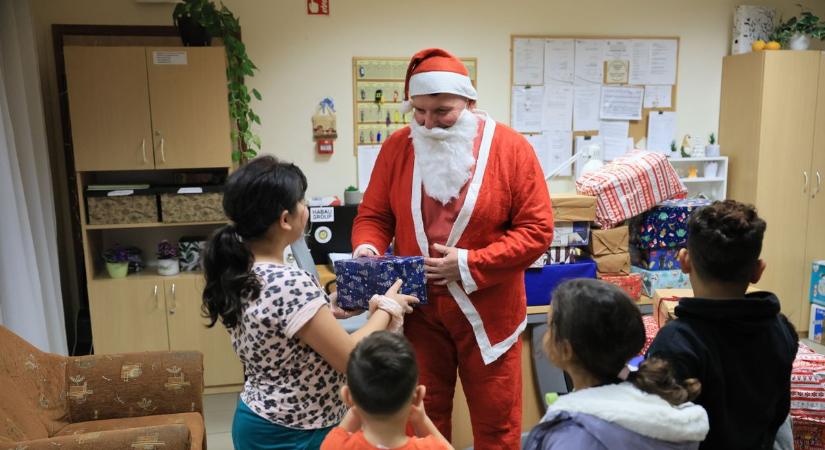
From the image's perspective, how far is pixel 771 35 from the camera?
13.1 ft

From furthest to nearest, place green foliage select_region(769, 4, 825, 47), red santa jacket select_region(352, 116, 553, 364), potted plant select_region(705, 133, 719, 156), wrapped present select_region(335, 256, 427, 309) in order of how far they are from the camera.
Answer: potted plant select_region(705, 133, 719, 156)
green foliage select_region(769, 4, 825, 47)
red santa jacket select_region(352, 116, 553, 364)
wrapped present select_region(335, 256, 427, 309)

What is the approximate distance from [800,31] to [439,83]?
3102 mm

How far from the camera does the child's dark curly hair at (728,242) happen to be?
4.09 ft

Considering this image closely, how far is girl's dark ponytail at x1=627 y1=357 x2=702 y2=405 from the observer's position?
1083mm

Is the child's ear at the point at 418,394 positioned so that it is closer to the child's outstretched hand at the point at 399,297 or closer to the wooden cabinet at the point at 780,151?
the child's outstretched hand at the point at 399,297

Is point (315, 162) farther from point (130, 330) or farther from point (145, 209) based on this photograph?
point (130, 330)

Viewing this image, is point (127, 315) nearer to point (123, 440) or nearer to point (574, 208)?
point (123, 440)

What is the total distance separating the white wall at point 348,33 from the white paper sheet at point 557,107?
0.83ft

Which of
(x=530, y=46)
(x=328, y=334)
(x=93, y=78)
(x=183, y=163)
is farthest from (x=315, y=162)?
(x=328, y=334)

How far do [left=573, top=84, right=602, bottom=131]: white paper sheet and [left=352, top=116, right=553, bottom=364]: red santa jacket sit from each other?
6.82ft

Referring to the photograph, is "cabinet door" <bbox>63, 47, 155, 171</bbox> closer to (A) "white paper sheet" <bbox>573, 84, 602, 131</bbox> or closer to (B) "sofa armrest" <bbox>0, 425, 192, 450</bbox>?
(B) "sofa armrest" <bbox>0, 425, 192, 450</bbox>

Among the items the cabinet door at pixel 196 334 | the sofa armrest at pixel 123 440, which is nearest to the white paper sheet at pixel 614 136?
the cabinet door at pixel 196 334

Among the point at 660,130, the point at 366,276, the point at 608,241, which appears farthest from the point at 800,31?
the point at 366,276

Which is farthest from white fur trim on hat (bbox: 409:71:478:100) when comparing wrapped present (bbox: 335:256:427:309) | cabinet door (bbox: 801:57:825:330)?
cabinet door (bbox: 801:57:825:330)
